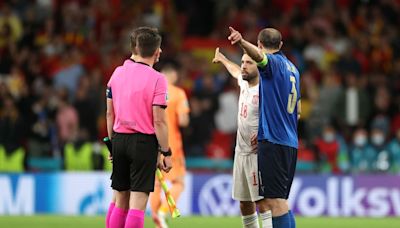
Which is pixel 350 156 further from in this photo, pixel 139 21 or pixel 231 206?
pixel 139 21

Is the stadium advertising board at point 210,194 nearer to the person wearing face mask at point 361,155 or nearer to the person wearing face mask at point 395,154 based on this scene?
the person wearing face mask at point 361,155

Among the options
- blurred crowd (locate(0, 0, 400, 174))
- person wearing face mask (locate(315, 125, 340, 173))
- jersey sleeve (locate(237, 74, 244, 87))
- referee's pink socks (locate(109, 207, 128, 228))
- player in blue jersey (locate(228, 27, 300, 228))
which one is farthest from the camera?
blurred crowd (locate(0, 0, 400, 174))

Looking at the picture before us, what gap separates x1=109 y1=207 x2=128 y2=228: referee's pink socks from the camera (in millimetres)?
10328

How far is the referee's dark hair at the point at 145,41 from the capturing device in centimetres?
1021

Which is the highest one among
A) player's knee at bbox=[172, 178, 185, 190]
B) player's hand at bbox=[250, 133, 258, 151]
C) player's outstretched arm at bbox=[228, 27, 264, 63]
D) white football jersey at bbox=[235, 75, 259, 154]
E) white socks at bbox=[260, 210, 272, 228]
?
player's outstretched arm at bbox=[228, 27, 264, 63]

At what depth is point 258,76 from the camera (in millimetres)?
11305

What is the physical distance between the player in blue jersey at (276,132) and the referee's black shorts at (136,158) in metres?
1.05

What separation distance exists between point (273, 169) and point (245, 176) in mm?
739

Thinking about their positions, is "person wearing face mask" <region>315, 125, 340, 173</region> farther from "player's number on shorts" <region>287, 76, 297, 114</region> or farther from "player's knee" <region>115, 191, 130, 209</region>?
"player's knee" <region>115, 191, 130, 209</region>

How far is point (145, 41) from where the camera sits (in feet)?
33.5

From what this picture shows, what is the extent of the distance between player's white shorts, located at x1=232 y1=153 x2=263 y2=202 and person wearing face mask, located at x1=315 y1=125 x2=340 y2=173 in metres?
7.56

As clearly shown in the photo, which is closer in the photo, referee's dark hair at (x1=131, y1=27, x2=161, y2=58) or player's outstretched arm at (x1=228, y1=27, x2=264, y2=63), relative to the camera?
player's outstretched arm at (x1=228, y1=27, x2=264, y2=63)

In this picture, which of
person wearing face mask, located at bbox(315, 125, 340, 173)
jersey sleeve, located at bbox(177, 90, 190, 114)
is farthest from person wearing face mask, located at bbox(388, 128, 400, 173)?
jersey sleeve, located at bbox(177, 90, 190, 114)

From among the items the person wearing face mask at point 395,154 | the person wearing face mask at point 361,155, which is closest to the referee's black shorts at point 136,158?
the person wearing face mask at point 361,155
